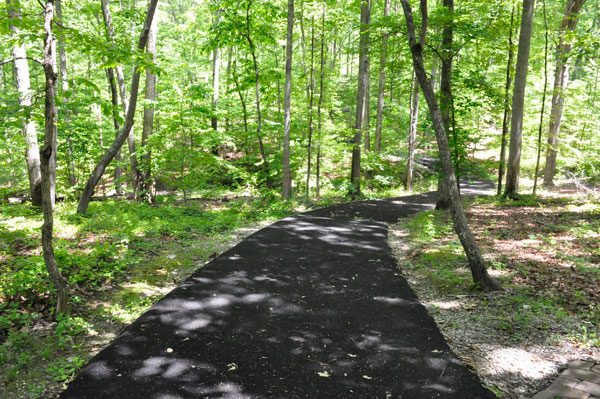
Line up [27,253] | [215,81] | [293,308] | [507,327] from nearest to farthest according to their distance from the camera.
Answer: [507,327]
[293,308]
[27,253]
[215,81]

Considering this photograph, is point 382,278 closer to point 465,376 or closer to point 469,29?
point 465,376

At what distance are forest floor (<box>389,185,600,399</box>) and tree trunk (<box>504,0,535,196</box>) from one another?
7.27 ft

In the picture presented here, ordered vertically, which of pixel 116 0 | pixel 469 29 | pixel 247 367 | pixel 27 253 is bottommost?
pixel 247 367

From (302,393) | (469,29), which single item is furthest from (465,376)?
(469,29)

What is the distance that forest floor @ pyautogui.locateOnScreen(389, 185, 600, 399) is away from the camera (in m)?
3.86

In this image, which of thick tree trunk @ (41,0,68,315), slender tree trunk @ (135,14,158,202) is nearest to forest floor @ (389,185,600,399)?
thick tree trunk @ (41,0,68,315)

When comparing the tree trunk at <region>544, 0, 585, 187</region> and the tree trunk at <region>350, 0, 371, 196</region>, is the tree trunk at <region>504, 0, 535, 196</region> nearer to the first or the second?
the tree trunk at <region>544, 0, 585, 187</region>

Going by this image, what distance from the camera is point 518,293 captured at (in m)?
5.20

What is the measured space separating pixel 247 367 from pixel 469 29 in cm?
912

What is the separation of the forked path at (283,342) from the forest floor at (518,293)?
387 mm

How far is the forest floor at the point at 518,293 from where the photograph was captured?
3.86m

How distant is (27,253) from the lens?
19.8 ft

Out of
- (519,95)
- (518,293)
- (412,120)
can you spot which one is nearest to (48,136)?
(518,293)

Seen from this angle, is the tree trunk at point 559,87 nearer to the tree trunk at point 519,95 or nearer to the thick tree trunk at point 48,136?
the tree trunk at point 519,95
